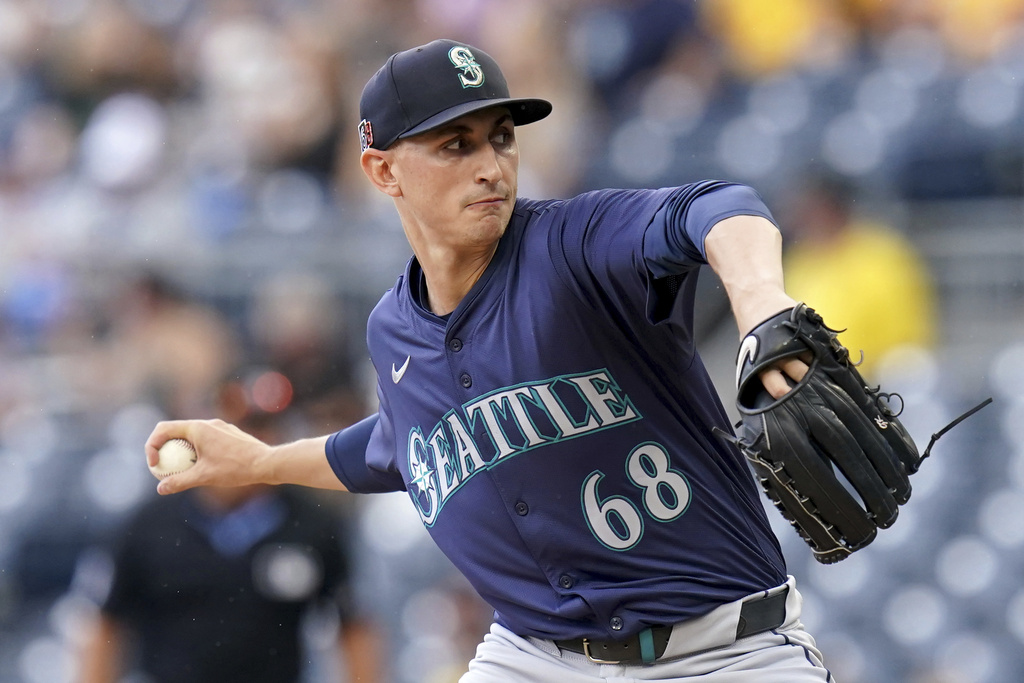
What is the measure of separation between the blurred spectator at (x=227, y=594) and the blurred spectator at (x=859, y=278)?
214cm

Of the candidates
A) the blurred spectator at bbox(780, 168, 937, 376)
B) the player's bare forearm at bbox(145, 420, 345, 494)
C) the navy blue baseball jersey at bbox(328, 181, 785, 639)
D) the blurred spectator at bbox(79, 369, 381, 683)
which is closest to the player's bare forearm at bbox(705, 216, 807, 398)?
the navy blue baseball jersey at bbox(328, 181, 785, 639)

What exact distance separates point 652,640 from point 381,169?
1033mm

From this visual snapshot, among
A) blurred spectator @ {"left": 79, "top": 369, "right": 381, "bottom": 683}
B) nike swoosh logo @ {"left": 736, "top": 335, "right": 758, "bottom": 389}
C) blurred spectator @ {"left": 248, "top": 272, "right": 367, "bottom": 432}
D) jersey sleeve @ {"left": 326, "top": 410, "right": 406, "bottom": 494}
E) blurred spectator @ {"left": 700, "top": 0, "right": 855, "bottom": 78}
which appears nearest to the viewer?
nike swoosh logo @ {"left": 736, "top": 335, "right": 758, "bottom": 389}

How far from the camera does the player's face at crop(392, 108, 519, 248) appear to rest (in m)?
2.21

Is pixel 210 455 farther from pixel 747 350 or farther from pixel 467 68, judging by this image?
pixel 747 350

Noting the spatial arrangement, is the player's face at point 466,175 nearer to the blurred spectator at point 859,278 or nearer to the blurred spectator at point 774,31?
the blurred spectator at point 859,278

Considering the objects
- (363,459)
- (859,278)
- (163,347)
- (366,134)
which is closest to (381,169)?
(366,134)

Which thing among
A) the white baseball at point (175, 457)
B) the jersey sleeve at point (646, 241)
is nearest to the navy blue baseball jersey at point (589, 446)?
the jersey sleeve at point (646, 241)

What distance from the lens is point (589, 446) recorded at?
214cm

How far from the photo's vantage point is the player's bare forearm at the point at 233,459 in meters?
2.65

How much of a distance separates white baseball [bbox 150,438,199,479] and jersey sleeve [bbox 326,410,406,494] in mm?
301

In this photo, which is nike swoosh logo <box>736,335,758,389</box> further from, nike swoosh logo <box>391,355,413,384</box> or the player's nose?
nike swoosh logo <box>391,355,413,384</box>

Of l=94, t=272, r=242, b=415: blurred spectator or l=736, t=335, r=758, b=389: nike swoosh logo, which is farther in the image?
l=94, t=272, r=242, b=415: blurred spectator

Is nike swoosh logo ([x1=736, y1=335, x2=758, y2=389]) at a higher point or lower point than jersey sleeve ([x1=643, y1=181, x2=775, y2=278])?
lower
